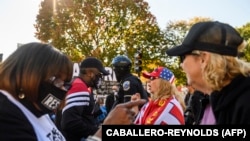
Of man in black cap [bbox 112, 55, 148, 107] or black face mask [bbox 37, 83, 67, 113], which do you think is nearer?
black face mask [bbox 37, 83, 67, 113]

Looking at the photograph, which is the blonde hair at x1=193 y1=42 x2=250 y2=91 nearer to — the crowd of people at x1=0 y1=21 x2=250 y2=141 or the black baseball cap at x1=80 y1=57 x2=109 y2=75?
the crowd of people at x1=0 y1=21 x2=250 y2=141

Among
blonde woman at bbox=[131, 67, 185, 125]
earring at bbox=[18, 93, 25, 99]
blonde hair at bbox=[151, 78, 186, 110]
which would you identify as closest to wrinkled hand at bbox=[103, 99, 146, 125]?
earring at bbox=[18, 93, 25, 99]

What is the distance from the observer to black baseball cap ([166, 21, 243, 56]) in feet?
9.05

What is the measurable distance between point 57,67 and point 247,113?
1.30 m

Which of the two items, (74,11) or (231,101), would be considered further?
(74,11)

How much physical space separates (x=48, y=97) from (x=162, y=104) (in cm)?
251

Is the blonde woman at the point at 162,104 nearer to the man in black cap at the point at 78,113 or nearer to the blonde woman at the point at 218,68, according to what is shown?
the man in black cap at the point at 78,113

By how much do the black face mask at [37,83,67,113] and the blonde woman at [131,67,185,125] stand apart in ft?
6.66

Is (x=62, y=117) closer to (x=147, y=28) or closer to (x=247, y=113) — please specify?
(x=247, y=113)

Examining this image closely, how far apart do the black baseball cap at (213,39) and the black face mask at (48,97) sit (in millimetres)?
915

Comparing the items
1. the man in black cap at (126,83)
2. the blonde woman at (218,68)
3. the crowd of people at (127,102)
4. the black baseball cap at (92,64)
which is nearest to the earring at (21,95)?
the crowd of people at (127,102)

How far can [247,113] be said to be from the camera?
2391 millimetres

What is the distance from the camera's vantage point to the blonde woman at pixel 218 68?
2520 mm

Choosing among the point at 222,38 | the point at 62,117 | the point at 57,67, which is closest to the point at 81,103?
the point at 62,117
